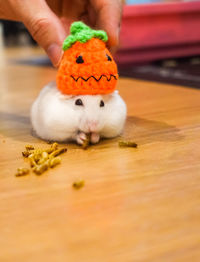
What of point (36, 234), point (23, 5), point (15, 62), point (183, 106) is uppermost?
point (23, 5)

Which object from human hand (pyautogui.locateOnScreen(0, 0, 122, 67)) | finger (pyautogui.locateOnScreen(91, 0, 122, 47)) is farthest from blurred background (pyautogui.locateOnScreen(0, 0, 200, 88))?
finger (pyautogui.locateOnScreen(91, 0, 122, 47))

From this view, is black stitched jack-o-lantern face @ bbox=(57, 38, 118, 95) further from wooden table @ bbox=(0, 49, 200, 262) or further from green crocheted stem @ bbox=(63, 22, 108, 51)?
wooden table @ bbox=(0, 49, 200, 262)

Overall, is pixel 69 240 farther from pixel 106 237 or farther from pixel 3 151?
pixel 3 151

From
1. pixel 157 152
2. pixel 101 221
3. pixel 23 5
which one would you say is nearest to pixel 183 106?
pixel 157 152

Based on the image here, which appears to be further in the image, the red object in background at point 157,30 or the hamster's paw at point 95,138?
the red object in background at point 157,30

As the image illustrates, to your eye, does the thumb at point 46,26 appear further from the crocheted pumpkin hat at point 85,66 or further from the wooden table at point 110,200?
the wooden table at point 110,200

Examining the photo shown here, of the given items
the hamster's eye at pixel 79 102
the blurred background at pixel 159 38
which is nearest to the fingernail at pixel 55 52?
the hamster's eye at pixel 79 102
